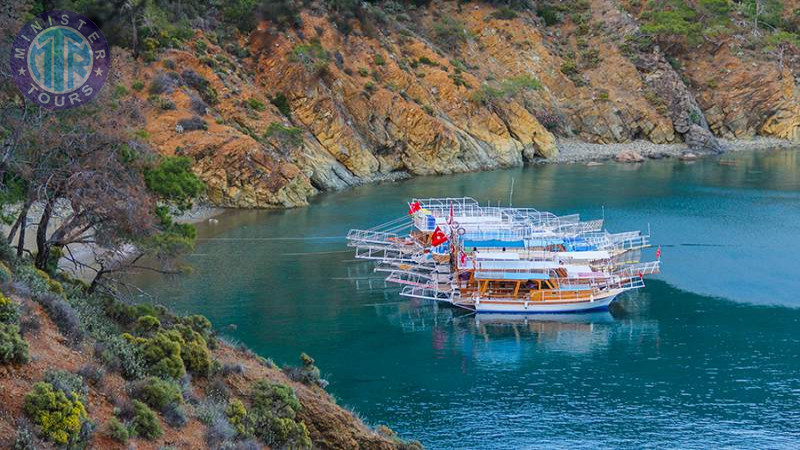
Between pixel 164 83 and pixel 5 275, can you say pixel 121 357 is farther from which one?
pixel 164 83

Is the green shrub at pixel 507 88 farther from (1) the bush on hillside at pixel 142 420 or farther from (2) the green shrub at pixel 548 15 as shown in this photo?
(1) the bush on hillside at pixel 142 420

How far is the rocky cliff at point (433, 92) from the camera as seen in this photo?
3349 inches

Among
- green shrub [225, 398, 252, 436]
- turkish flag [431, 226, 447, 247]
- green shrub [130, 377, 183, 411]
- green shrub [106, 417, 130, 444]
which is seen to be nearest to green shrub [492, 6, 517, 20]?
turkish flag [431, 226, 447, 247]

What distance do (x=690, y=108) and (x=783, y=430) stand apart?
100686 mm

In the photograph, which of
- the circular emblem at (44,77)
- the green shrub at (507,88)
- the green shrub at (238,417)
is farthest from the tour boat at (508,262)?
the green shrub at (507,88)

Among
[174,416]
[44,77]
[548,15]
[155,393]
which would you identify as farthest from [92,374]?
[548,15]

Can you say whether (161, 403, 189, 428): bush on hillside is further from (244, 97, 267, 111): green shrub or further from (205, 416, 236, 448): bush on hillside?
(244, 97, 267, 111): green shrub

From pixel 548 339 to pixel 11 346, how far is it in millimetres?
33503

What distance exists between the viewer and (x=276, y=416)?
71.3 feet

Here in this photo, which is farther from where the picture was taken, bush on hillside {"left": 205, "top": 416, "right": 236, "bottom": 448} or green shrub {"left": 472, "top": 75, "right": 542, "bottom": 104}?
green shrub {"left": 472, "top": 75, "right": 542, "bottom": 104}

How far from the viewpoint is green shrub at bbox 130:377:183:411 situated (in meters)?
18.8

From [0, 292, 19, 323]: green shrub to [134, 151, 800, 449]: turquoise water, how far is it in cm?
1869

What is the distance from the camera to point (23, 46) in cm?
2955

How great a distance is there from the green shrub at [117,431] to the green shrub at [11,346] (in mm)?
2094
